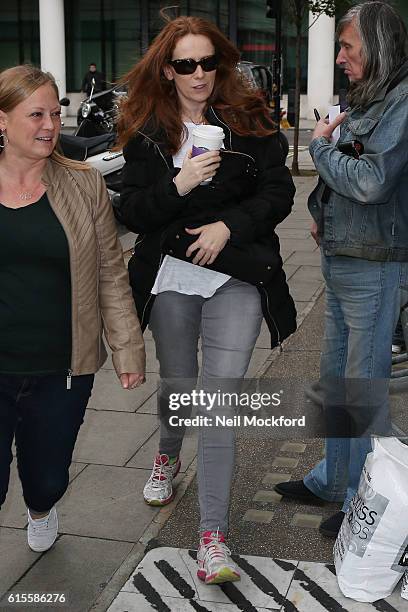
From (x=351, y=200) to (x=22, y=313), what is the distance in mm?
1301

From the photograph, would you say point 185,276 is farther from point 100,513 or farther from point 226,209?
point 100,513

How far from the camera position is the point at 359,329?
3.75 metres

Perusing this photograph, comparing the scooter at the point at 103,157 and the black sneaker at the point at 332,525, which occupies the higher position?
the scooter at the point at 103,157

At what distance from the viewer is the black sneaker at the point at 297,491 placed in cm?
421

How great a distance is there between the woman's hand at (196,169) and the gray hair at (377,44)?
72 cm

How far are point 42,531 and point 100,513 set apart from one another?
457 millimetres

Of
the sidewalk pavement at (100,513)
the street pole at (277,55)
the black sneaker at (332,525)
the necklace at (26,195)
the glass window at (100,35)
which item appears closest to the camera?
the necklace at (26,195)

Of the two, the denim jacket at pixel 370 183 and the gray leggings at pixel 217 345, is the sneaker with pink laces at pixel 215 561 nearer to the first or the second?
the gray leggings at pixel 217 345

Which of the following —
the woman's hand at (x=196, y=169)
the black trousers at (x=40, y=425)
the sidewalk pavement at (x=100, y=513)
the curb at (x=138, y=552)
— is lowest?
the sidewalk pavement at (x=100, y=513)

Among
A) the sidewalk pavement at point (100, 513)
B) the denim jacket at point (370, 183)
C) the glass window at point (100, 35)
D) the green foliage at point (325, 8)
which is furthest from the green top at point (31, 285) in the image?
the glass window at point (100, 35)

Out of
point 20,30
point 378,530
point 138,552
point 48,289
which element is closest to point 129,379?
point 48,289

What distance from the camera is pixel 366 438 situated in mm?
3906

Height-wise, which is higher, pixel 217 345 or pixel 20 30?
pixel 20 30

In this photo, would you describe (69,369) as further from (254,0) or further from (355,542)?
(254,0)
